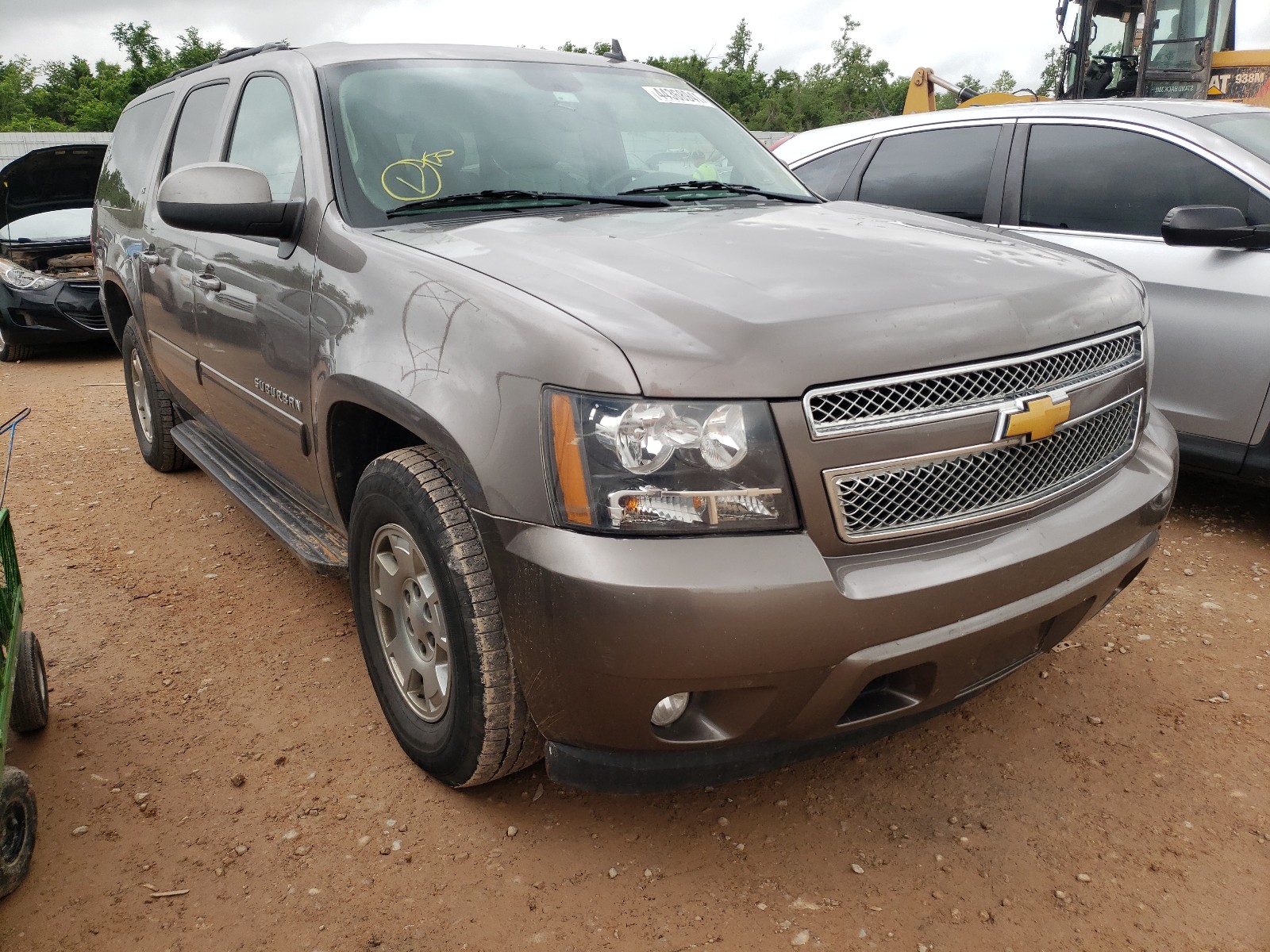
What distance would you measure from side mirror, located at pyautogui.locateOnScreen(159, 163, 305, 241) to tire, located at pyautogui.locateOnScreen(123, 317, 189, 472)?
2.12 m

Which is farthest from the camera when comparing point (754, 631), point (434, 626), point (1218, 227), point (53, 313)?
point (53, 313)

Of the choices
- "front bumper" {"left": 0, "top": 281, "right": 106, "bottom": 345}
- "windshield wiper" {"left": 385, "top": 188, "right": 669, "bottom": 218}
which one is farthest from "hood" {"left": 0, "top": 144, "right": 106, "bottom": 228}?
"windshield wiper" {"left": 385, "top": 188, "right": 669, "bottom": 218}

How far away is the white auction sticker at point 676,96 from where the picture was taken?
138 inches

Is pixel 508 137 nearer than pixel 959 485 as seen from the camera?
No

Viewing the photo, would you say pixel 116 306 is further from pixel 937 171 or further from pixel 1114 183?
pixel 1114 183

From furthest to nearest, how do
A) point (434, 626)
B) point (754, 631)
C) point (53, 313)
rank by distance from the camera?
1. point (53, 313)
2. point (434, 626)
3. point (754, 631)

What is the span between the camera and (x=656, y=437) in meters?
1.81

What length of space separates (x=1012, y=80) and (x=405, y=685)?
71612 millimetres

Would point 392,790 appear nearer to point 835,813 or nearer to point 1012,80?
point 835,813

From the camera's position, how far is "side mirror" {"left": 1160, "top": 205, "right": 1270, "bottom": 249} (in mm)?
3699

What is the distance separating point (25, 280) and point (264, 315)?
22.8 feet

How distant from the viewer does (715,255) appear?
2234mm

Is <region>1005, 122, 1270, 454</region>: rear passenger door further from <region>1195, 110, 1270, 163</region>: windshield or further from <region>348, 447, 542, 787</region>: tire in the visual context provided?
<region>348, 447, 542, 787</region>: tire

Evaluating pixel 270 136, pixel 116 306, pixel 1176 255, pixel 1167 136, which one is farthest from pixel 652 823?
pixel 116 306
